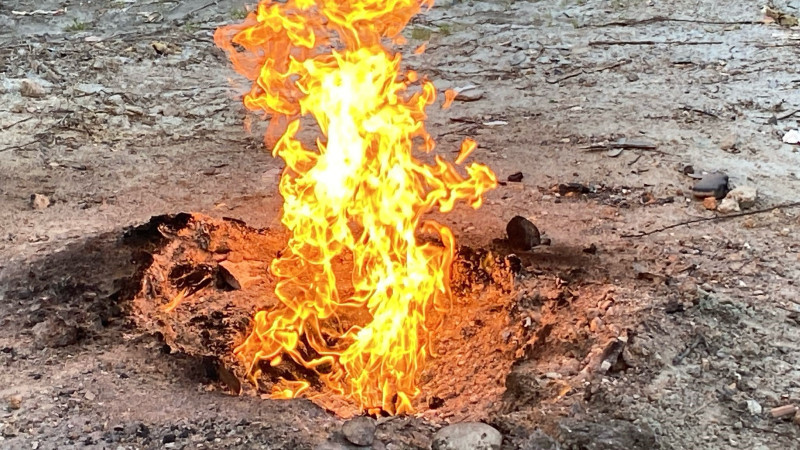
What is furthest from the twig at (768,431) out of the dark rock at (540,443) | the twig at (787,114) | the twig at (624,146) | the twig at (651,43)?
the twig at (651,43)

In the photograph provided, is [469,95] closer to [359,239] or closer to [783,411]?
[359,239]

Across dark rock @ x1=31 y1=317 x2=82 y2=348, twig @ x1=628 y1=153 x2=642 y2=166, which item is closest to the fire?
dark rock @ x1=31 y1=317 x2=82 y2=348

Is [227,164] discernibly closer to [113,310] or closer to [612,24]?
[113,310]

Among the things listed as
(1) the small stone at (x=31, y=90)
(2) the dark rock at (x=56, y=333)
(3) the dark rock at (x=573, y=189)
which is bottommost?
(3) the dark rock at (x=573, y=189)

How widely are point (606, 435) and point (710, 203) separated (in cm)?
228

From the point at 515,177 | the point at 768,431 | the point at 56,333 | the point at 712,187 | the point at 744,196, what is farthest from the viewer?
the point at 515,177

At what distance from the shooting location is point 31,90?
697cm

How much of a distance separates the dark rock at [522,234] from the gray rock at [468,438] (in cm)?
152

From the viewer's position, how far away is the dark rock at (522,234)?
14.4 feet

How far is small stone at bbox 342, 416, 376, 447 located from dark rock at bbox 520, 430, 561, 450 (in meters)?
0.56

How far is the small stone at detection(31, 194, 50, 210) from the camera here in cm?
518

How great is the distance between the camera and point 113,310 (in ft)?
13.0

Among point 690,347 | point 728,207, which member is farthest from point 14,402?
point 728,207

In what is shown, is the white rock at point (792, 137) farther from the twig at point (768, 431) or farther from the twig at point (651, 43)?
the twig at point (768, 431)
